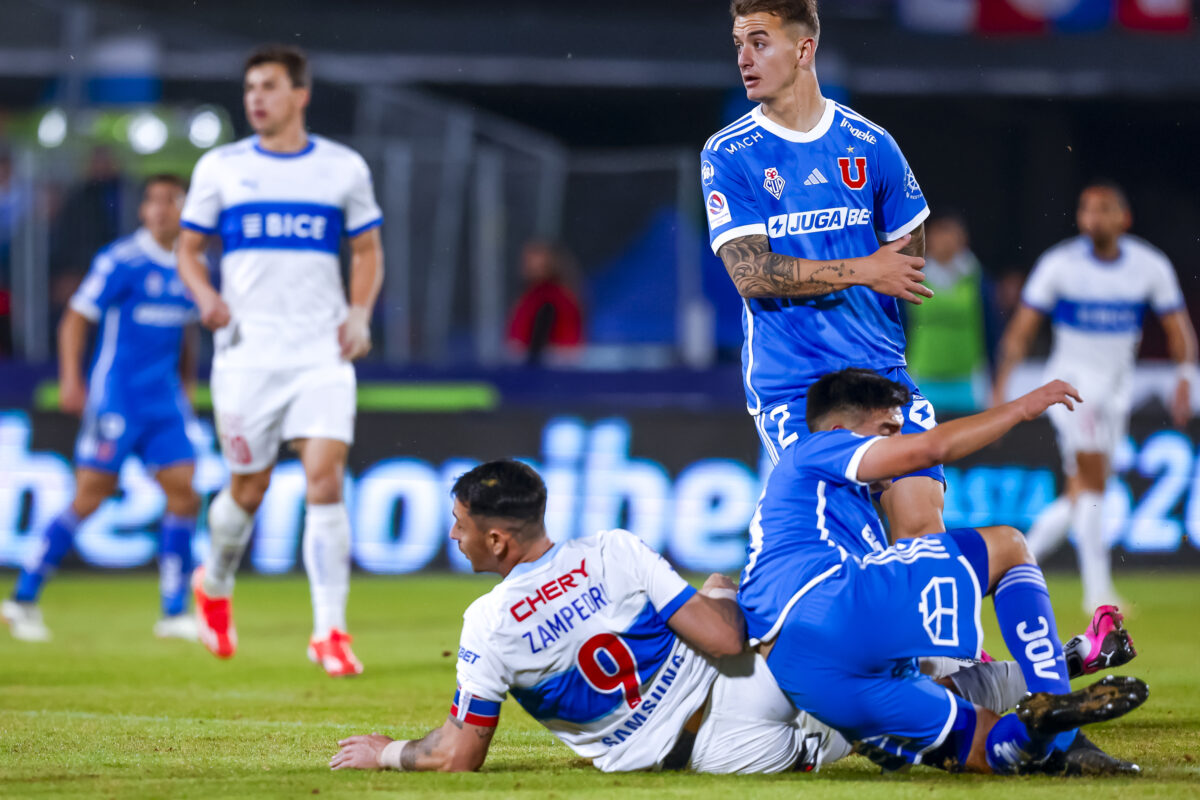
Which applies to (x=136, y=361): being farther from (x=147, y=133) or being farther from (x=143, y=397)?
(x=147, y=133)

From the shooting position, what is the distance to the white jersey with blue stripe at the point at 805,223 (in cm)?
519

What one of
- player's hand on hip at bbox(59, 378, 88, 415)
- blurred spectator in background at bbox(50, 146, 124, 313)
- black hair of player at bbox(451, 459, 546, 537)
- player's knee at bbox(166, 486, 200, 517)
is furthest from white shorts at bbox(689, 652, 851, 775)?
blurred spectator in background at bbox(50, 146, 124, 313)

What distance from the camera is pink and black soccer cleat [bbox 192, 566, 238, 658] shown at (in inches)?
304

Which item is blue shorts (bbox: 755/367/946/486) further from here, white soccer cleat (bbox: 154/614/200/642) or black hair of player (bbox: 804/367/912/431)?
white soccer cleat (bbox: 154/614/200/642)

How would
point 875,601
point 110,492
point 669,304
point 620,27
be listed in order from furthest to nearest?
point 620,27
point 669,304
point 110,492
point 875,601

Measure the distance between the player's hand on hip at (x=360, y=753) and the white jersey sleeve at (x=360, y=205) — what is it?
3.38 metres

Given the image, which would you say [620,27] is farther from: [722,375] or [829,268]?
[829,268]

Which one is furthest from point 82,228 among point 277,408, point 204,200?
point 277,408

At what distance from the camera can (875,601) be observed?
4.27m

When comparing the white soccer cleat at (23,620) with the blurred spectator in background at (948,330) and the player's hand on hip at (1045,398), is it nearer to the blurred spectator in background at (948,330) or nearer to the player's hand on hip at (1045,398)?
the player's hand on hip at (1045,398)

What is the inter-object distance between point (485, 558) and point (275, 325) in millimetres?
3172

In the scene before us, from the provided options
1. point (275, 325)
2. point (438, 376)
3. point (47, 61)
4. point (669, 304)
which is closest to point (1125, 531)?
point (669, 304)

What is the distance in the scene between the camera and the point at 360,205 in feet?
24.6

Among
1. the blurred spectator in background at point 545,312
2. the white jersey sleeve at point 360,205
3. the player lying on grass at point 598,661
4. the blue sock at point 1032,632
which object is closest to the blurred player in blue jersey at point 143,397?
the white jersey sleeve at point 360,205
